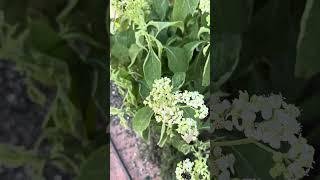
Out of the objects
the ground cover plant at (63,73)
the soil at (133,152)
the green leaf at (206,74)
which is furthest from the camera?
the soil at (133,152)

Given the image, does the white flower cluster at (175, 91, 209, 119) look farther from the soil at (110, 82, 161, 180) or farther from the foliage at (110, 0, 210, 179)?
the soil at (110, 82, 161, 180)

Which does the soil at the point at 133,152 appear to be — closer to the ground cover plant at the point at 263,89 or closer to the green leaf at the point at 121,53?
the green leaf at the point at 121,53

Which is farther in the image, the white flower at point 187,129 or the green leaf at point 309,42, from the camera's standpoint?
the white flower at point 187,129

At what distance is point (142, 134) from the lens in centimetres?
84

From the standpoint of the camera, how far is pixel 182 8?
0.82 m

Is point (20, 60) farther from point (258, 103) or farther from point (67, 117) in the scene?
point (258, 103)

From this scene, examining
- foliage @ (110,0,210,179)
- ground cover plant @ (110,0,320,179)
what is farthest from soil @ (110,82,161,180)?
ground cover plant @ (110,0,320,179)

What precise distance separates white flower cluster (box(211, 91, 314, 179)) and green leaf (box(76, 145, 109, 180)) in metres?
0.13

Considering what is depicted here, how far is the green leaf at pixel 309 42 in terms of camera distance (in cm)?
43

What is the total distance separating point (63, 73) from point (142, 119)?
1.25 feet

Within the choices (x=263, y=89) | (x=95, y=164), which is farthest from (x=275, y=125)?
(x=95, y=164)

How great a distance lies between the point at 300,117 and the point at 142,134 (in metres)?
0.43

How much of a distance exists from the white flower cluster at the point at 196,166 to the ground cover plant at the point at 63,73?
39 centimetres

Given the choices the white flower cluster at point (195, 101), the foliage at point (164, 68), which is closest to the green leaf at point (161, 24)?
the foliage at point (164, 68)
